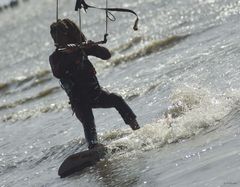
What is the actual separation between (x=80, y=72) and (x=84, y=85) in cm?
20

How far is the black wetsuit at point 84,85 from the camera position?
335 inches

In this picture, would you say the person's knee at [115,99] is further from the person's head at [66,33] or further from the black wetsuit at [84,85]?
the person's head at [66,33]

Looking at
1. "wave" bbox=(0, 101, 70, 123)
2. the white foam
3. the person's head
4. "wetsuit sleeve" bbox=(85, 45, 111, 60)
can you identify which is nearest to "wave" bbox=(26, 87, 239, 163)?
the white foam

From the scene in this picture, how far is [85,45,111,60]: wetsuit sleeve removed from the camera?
852 cm

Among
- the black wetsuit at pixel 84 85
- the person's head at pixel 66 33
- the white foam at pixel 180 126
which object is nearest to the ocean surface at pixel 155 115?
the white foam at pixel 180 126

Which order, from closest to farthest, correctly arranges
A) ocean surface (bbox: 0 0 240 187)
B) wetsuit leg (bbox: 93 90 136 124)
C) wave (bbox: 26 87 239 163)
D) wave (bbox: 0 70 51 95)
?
ocean surface (bbox: 0 0 240 187) → wave (bbox: 26 87 239 163) → wetsuit leg (bbox: 93 90 136 124) → wave (bbox: 0 70 51 95)

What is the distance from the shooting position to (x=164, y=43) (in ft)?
67.6

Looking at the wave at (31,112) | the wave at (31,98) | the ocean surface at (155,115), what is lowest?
the wave at (31,98)

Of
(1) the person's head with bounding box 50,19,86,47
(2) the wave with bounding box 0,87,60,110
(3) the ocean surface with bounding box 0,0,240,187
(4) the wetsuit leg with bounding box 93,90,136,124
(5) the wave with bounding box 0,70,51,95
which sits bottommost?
(5) the wave with bounding box 0,70,51,95

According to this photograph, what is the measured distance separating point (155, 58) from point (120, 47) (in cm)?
609

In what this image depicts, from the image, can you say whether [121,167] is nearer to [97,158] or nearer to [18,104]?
[97,158]

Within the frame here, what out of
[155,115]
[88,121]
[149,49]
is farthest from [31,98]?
[88,121]

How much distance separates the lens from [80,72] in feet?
28.2

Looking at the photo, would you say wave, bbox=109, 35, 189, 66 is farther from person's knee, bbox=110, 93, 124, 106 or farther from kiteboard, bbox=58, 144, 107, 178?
kiteboard, bbox=58, 144, 107, 178
